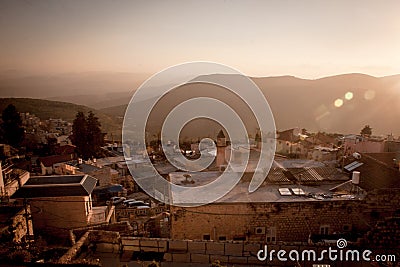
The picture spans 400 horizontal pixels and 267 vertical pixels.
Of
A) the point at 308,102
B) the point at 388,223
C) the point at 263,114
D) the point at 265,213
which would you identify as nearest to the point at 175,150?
the point at 263,114

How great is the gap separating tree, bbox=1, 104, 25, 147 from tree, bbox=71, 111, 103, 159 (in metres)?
4.99

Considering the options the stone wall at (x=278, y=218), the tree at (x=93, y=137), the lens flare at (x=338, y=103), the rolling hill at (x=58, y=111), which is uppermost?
the lens flare at (x=338, y=103)

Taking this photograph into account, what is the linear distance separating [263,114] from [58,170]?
28589 millimetres

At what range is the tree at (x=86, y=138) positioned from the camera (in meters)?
29.4

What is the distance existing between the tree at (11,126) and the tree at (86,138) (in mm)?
4989

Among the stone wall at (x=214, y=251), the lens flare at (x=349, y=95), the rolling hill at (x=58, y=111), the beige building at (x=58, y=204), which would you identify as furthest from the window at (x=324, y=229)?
the lens flare at (x=349, y=95)

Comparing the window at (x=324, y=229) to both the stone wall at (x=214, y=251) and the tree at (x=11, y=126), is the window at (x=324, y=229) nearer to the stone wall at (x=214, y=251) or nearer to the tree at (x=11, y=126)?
the stone wall at (x=214, y=251)

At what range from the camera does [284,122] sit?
5984 cm

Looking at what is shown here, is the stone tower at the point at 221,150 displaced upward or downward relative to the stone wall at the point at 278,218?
upward

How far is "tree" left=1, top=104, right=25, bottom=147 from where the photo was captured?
27.7 metres

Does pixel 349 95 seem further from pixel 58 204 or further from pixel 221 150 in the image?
pixel 58 204

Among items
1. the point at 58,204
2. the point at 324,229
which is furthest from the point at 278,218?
the point at 58,204

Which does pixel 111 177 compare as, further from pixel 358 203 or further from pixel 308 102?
pixel 308 102

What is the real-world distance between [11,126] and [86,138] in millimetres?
6742
